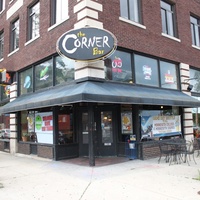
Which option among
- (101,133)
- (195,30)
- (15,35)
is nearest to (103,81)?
(101,133)

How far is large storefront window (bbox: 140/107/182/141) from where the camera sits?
35.0 ft

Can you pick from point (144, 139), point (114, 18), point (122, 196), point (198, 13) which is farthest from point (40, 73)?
point (198, 13)

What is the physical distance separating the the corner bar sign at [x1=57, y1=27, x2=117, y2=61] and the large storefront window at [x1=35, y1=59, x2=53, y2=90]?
2.67m

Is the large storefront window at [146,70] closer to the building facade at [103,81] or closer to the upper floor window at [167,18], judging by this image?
the building facade at [103,81]

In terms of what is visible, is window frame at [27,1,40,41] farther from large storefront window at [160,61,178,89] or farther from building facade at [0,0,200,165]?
large storefront window at [160,61,178,89]

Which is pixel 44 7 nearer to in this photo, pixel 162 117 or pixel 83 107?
pixel 83 107

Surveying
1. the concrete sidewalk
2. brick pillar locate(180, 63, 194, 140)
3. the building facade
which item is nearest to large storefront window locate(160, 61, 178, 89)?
the building facade

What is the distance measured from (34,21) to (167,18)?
282 inches

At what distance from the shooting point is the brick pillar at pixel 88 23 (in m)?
9.20

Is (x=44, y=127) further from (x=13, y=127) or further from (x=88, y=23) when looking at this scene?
(x=88, y=23)

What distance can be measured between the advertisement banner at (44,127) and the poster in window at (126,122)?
317cm

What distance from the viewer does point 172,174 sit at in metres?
7.48

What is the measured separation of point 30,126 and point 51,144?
245 cm

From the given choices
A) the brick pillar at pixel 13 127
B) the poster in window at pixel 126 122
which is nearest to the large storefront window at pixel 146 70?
the poster in window at pixel 126 122
